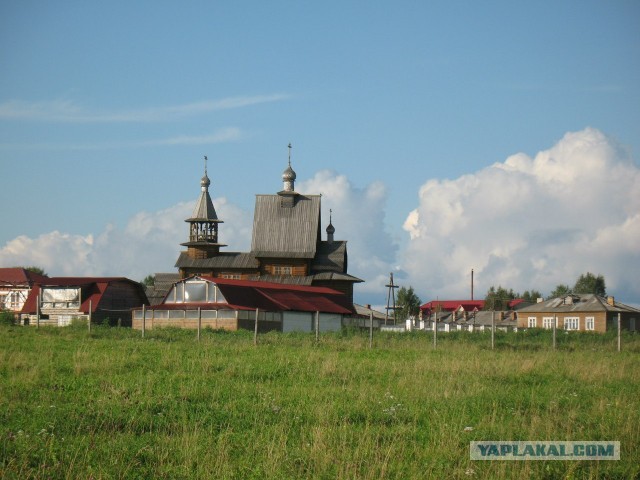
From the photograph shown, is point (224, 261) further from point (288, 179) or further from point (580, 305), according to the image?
point (580, 305)

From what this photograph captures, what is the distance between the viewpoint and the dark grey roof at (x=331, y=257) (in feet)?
238

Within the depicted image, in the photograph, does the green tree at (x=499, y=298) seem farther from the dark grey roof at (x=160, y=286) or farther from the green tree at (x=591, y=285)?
the dark grey roof at (x=160, y=286)

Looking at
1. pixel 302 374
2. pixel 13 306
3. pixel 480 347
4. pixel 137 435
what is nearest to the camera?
pixel 137 435

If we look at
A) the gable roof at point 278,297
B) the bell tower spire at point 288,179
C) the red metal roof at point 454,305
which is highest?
the bell tower spire at point 288,179

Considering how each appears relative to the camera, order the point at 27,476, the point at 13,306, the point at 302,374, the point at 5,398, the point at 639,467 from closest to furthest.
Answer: the point at 27,476, the point at 639,467, the point at 5,398, the point at 302,374, the point at 13,306

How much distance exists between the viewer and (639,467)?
10.5 metres

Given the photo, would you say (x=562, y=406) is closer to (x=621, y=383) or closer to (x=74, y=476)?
(x=621, y=383)

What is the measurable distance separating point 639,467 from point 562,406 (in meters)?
4.43

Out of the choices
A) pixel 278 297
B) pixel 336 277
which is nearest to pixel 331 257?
pixel 336 277

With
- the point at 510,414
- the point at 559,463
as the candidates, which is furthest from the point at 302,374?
the point at 559,463

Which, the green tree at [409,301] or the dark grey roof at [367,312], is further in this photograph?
the green tree at [409,301]

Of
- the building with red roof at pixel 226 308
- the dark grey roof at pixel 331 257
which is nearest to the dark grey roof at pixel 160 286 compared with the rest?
the dark grey roof at pixel 331 257

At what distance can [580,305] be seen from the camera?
7594 cm

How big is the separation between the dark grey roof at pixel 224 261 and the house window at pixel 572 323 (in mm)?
28645
